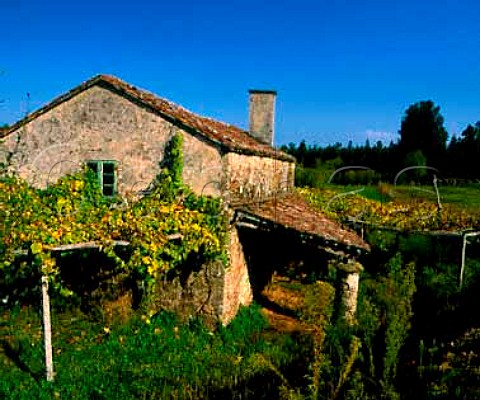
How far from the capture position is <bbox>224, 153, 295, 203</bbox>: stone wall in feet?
33.8

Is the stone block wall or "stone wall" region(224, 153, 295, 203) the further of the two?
"stone wall" region(224, 153, 295, 203)

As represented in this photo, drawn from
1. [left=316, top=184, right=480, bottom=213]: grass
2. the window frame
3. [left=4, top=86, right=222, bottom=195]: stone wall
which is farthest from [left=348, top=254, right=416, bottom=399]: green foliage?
[left=316, top=184, right=480, bottom=213]: grass

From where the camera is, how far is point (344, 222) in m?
16.5

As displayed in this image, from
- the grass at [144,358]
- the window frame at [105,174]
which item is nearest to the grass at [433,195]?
the grass at [144,358]

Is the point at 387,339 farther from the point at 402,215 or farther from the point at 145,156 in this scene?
the point at 402,215

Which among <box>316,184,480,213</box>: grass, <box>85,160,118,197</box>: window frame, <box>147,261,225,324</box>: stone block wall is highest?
<box>85,160,118,197</box>: window frame

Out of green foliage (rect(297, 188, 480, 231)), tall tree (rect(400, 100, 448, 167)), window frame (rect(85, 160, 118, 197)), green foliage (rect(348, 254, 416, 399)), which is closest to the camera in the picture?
green foliage (rect(348, 254, 416, 399))

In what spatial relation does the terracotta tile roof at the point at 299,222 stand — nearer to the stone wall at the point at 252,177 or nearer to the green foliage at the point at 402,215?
the stone wall at the point at 252,177

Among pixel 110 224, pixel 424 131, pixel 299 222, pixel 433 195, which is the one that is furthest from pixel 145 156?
pixel 424 131

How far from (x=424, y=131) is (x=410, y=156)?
12.3 m

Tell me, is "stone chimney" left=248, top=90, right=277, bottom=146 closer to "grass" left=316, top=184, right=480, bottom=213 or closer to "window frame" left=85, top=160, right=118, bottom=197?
"grass" left=316, top=184, right=480, bottom=213

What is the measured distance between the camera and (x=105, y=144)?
35.5 feet

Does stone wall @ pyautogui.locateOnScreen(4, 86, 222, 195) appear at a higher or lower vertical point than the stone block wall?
higher

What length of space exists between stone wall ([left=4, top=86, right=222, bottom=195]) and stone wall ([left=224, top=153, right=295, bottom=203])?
1.58 feet
